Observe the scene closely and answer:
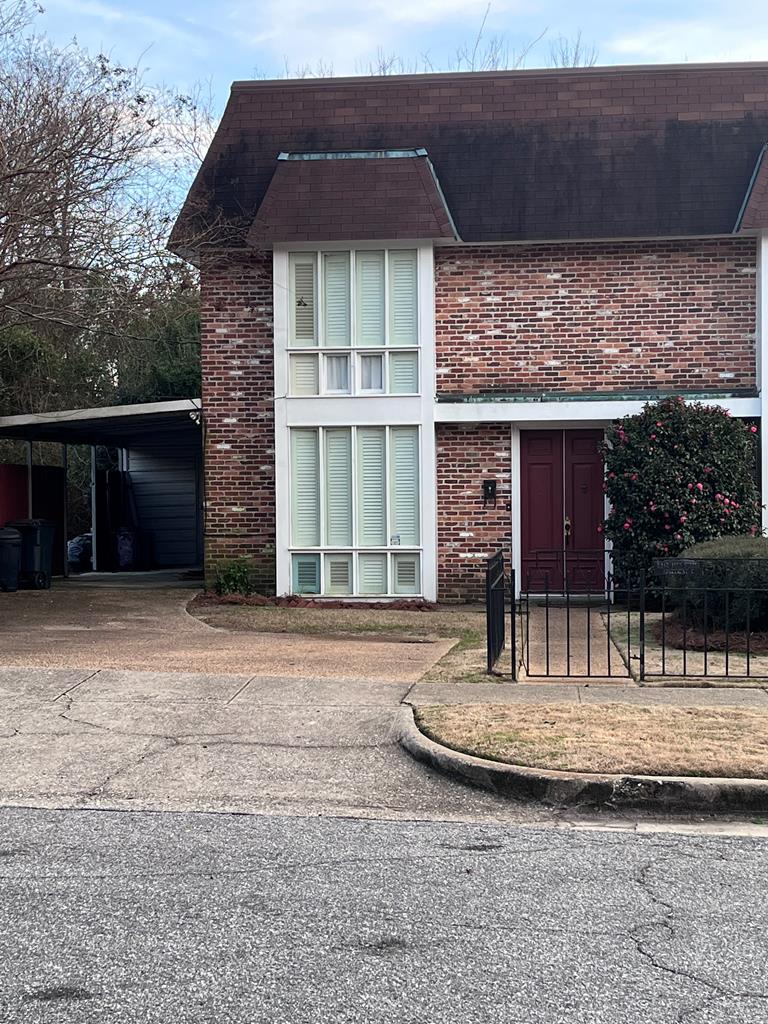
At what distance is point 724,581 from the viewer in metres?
10.7

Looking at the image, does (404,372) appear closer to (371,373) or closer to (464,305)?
(371,373)

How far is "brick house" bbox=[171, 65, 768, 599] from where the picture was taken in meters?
14.8

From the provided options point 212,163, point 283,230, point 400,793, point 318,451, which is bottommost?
point 400,793

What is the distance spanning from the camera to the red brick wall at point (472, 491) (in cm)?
1520

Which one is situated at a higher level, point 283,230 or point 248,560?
point 283,230

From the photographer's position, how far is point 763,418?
14492mm

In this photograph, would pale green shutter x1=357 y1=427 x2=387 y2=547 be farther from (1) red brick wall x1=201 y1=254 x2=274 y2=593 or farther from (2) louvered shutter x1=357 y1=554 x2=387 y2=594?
(1) red brick wall x1=201 y1=254 x2=274 y2=593

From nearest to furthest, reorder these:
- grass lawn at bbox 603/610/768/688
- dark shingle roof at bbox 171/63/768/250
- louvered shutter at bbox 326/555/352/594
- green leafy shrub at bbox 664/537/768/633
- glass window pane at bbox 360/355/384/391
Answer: grass lawn at bbox 603/610/768/688 < green leafy shrub at bbox 664/537/768/633 < dark shingle roof at bbox 171/63/768/250 < glass window pane at bbox 360/355/384/391 < louvered shutter at bbox 326/555/352/594

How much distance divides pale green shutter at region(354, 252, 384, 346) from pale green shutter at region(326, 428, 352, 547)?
138cm

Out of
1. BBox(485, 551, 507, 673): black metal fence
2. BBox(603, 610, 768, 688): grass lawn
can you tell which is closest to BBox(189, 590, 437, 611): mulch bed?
BBox(603, 610, 768, 688): grass lawn

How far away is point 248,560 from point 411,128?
21.9 ft

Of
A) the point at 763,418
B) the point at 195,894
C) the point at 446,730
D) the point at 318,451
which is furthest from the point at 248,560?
the point at 195,894

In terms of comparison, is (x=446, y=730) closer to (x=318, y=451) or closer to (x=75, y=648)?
(x=75, y=648)

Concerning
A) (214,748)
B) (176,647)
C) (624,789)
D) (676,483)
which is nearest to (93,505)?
(176,647)
